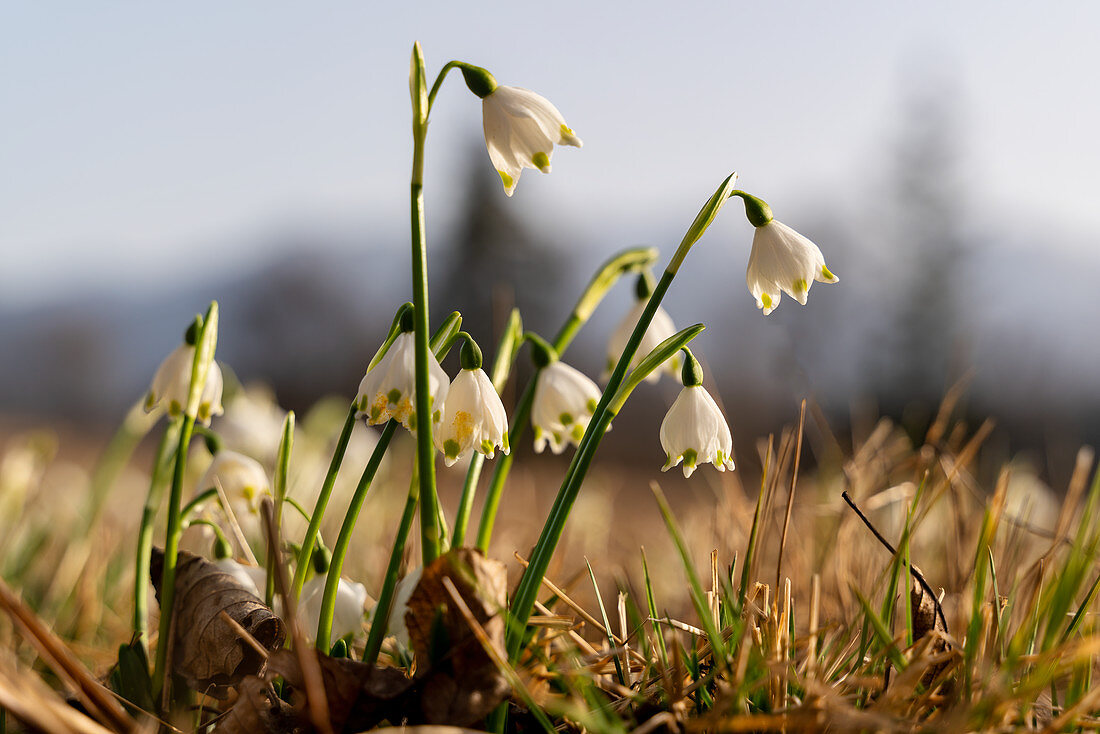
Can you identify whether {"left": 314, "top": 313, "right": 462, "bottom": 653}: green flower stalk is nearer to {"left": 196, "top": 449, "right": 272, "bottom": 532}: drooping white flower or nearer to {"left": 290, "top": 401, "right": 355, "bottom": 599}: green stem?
{"left": 290, "top": 401, "right": 355, "bottom": 599}: green stem

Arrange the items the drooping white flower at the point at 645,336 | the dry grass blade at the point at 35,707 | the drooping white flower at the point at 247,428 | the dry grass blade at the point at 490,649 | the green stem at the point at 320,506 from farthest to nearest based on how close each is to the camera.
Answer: the drooping white flower at the point at 247,428 < the drooping white flower at the point at 645,336 < the green stem at the point at 320,506 < the dry grass blade at the point at 490,649 < the dry grass blade at the point at 35,707

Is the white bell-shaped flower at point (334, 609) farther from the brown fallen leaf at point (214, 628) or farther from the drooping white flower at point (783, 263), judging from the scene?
the drooping white flower at point (783, 263)

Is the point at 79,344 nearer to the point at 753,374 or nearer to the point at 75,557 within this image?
the point at 753,374

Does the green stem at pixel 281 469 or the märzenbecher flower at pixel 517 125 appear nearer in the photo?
the märzenbecher flower at pixel 517 125

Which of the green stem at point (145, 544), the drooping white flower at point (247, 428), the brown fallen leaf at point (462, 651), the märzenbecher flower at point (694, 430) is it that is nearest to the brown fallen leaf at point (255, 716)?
the brown fallen leaf at point (462, 651)

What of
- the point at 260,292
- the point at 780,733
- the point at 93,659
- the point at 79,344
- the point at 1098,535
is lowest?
the point at 79,344

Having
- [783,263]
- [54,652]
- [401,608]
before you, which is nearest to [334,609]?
[401,608]

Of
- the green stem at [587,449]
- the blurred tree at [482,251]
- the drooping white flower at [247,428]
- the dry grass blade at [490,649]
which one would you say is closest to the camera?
the dry grass blade at [490,649]

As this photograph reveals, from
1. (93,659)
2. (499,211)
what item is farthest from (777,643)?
(499,211)
